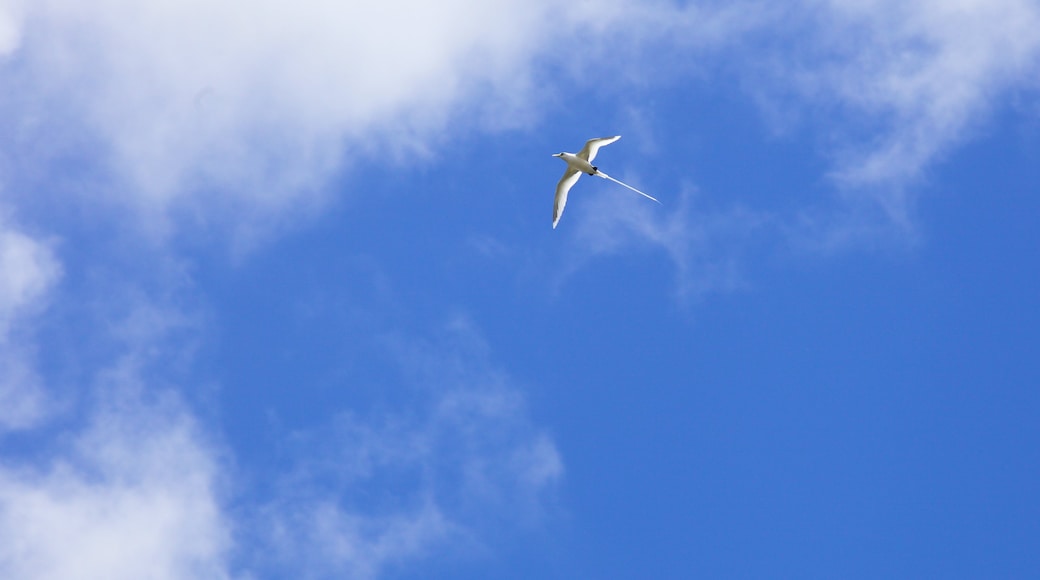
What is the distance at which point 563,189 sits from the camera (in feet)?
138

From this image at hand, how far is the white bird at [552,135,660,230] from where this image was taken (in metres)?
40.1

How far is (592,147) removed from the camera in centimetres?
4038

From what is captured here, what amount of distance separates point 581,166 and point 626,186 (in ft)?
14.3

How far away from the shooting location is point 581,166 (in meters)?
41.0

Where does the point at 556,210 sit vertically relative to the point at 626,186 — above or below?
above

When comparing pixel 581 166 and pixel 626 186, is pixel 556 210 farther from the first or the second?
pixel 626 186

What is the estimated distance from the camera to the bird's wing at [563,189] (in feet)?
137

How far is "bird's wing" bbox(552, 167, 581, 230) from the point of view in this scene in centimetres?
4178

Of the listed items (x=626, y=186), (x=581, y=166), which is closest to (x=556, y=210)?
→ (x=581, y=166)

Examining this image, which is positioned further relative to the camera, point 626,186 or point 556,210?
point 556,210

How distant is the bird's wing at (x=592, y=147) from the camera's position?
39.8m

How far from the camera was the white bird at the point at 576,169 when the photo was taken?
132 feet

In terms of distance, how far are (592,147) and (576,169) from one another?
1.59 m

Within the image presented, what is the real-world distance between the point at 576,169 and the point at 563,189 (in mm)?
1223
